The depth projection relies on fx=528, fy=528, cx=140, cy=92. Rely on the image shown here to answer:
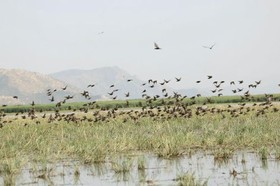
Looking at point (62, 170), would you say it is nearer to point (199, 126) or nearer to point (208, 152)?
point (208, 152)

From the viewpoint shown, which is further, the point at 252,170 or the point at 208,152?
the point at 208,152

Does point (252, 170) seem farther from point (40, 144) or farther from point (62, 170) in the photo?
point (40, 144)

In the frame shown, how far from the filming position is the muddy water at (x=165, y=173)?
1445 cm

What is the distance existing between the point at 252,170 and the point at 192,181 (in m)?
3.55

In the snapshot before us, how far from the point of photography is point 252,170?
51.9 ft

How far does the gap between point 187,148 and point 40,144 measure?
20.5ft

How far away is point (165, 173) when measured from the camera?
52.4ft

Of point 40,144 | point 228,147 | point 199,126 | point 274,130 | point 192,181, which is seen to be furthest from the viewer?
point 199,126

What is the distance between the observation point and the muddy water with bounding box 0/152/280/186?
47.4 feet

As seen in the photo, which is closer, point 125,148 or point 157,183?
point 157,183

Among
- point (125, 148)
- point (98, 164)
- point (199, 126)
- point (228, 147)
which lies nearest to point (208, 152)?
point (228, 147)

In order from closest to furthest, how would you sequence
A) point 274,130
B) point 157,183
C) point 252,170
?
point 157,183 < point 252,170 < point 274,130

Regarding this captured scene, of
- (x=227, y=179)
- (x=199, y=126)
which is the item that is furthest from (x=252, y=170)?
(x=199, y=126)

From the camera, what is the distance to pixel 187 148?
21.4 m
